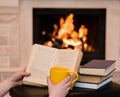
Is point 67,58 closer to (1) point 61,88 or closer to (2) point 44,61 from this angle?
(2) point 44,61

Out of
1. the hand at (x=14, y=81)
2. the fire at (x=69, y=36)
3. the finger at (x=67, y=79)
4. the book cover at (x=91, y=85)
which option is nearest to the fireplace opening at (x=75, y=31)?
the fire at (x=69, y=36)

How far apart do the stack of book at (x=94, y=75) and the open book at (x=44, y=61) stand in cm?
7

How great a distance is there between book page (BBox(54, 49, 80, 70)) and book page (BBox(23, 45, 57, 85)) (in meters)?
0.03

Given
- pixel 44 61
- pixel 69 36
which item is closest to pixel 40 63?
pixel 44 61

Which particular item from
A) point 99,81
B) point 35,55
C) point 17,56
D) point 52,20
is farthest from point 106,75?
point 52,20

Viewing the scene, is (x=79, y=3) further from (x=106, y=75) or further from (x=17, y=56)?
(x=106, y=75)

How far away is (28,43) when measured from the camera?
8.89 feet

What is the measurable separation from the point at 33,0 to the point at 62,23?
0.36 metres

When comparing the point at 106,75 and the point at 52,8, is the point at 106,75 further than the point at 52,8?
No

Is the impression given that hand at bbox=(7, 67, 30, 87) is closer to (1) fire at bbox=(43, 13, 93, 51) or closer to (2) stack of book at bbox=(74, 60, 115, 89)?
(2) stack of book at bbox=(74, 60, 115, 89)

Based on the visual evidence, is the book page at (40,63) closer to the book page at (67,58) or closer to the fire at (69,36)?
the book page at (67,58)

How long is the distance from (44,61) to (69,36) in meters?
1.63

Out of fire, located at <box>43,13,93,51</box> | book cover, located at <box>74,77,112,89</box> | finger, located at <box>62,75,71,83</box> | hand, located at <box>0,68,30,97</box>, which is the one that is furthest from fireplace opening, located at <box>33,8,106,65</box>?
finger, located at <box>62,75,71,83</box>

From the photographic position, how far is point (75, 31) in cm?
289
